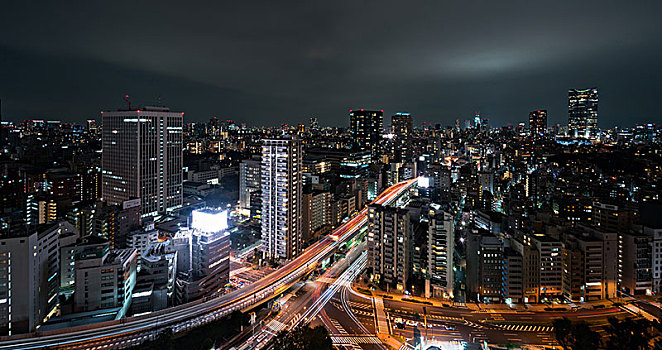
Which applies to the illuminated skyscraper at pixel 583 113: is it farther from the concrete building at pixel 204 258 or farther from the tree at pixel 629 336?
the concrete building at pixel 204 258

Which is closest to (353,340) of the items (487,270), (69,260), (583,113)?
(487,270)

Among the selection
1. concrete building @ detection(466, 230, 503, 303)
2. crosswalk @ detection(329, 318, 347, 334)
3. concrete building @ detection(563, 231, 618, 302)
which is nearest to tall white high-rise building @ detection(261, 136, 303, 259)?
crosswalk @ detection(329, 318, 347, 334)

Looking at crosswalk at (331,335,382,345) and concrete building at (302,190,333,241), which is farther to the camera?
concrete building at (302,190,333,241)

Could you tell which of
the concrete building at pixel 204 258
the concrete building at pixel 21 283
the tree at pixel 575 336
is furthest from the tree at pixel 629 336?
the concrete building at pixel 21 283

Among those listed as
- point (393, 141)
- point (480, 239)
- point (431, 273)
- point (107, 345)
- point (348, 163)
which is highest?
point (393, 141)

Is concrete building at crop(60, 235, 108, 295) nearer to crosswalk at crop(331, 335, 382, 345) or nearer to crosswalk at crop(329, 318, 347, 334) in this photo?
crosswalk at crop(329, 318, 347, 334)

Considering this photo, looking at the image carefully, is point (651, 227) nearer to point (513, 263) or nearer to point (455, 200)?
point (513, 263)

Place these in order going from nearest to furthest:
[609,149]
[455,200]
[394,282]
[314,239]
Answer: [394,282]
[314,239]
[455,200]
[609,149]

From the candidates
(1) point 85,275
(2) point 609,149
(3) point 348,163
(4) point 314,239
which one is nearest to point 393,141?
(3) point 348,163
